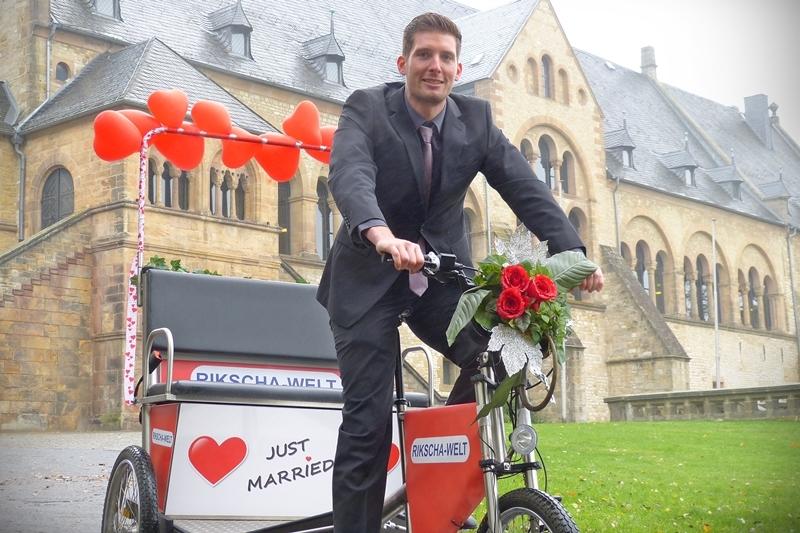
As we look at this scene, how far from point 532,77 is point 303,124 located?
2969 cm

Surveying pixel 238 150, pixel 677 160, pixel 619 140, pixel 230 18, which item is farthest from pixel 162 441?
pixel 677 160

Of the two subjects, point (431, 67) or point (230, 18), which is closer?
point (431, 67)

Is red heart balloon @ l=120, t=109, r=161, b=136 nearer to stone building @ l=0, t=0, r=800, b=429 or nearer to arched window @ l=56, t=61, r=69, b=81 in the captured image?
stone building @ l=0, t=0, r=800, b=429

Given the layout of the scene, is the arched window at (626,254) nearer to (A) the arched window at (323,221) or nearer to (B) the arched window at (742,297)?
(B) the arched window at (742,297)

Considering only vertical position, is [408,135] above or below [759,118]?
below

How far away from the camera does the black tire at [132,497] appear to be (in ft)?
16.6

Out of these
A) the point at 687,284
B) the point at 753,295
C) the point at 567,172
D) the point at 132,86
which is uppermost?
the point at 567,172

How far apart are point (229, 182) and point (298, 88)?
24.8 feet

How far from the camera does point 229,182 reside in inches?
1092

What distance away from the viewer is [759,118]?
62.1m

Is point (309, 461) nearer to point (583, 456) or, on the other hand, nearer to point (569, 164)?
point (583, 456)

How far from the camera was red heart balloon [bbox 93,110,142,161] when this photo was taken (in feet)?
35.8

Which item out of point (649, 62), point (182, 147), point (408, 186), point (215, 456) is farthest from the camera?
point (649, 62)

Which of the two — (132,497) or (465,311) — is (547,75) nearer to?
(132,497)
